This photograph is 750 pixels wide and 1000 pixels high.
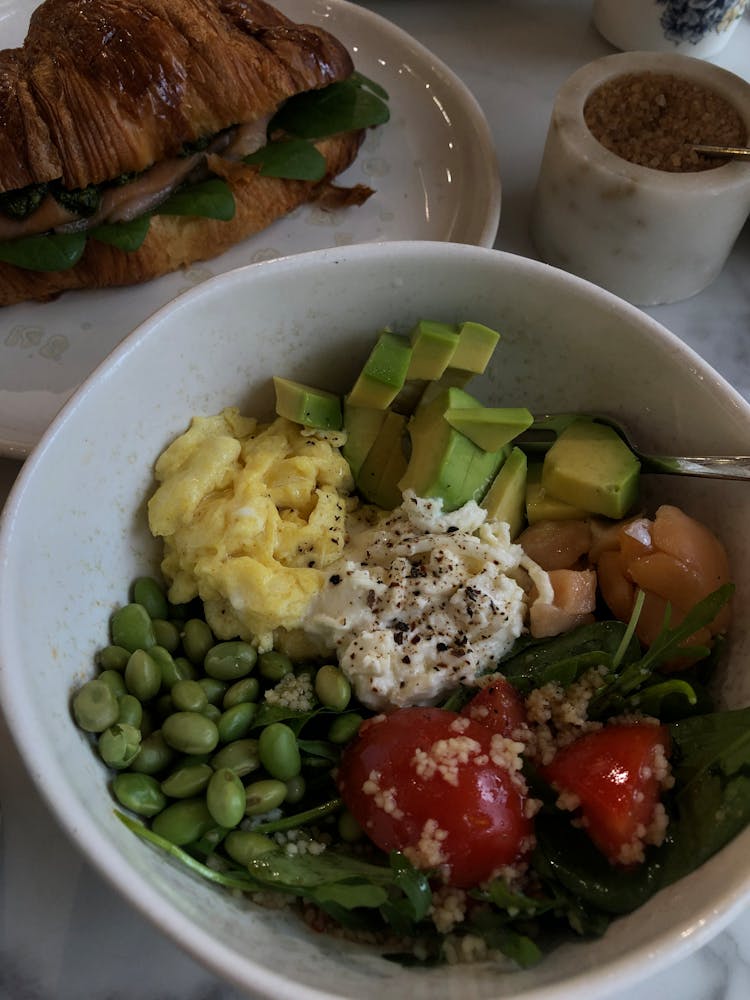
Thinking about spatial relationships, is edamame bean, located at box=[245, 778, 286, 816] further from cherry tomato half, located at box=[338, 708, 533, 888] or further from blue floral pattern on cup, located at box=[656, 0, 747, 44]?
blue floral pattern on cup, located at box=[656, 0, 747, 44]

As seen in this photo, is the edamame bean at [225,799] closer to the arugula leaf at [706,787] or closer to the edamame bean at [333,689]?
the edamame bean at [333,689]

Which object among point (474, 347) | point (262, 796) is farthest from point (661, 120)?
point (262, 796)

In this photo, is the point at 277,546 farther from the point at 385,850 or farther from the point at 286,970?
the point at 286,970

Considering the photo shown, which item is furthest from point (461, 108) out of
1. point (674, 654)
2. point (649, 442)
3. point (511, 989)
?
point (511, 989)

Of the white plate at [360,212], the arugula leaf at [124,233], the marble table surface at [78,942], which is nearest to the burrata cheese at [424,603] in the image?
the marble table surface at [78,942]

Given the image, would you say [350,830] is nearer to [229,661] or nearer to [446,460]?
[229,661]
